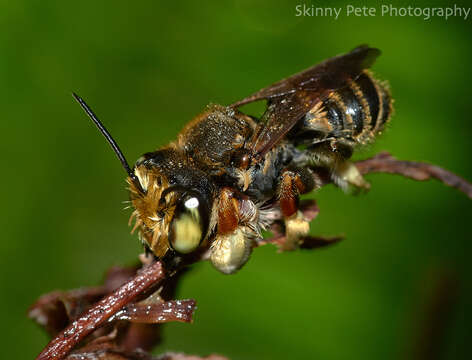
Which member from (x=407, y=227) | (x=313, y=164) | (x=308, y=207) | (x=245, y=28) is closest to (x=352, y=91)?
(x=313, y=164)

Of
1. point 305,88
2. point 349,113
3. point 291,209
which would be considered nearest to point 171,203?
point 291,209

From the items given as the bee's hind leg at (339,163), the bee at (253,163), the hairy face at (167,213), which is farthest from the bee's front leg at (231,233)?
the bee's hind leg at (339,163)

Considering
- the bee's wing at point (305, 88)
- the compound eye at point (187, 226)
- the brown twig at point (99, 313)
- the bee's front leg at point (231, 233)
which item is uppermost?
the bee's wing at point (305, 88)

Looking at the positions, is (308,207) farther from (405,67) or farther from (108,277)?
(405,67)

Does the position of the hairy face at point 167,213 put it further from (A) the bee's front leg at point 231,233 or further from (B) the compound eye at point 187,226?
(A) the bee's front leg at point 231,233

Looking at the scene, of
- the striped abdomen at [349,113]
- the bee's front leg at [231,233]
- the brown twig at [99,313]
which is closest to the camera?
the brown twig at [99,313]

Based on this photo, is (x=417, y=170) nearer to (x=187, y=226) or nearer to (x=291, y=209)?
(x=291, y=209)

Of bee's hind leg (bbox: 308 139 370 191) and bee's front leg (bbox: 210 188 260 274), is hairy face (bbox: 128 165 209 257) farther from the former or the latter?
bee's hind leg (bbox: 308 139 370 191)
